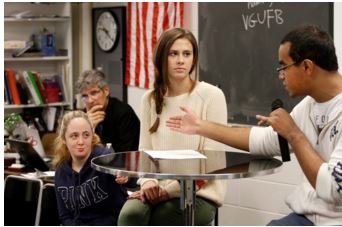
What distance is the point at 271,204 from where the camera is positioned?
4.33m

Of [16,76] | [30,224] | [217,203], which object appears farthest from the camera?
[16,76]

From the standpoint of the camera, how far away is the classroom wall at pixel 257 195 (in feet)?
13.7

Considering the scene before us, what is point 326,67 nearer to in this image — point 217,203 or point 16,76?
point 217,203

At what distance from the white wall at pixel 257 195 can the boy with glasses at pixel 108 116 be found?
87cm

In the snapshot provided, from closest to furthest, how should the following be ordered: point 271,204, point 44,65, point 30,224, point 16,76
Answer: point 30,224, point 271,204, point 16,76, point 44,65

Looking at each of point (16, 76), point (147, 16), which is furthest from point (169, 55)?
point (16, 76)

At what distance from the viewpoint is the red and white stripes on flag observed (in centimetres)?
509

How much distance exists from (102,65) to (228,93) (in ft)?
6.24

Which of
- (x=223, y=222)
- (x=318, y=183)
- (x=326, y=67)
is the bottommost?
(x=223, y=222)

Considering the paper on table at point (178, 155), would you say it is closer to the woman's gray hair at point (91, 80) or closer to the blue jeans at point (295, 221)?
the blue jeans at point (295, 221)

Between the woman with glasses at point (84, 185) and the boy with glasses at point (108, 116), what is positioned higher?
the boy with glasses at point (108, 116)

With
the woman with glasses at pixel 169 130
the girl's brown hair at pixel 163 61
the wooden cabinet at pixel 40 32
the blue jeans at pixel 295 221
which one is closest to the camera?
the blue jeans at pixel 295 221

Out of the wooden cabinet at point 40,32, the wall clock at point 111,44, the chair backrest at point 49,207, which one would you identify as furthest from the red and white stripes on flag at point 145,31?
the chair backrest at point 49,207

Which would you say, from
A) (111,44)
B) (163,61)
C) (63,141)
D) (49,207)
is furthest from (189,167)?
(111,44)
